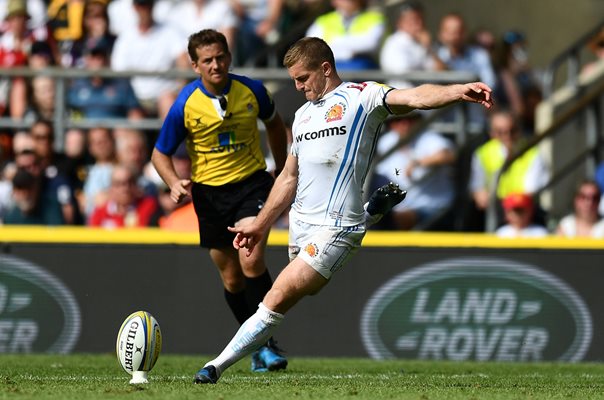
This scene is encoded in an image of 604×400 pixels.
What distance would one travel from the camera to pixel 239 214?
392 inches

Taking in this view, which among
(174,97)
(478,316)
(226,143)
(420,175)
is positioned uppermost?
(174,97)

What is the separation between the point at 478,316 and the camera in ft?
40.3

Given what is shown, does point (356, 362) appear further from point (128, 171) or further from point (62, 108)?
point (62, 108)

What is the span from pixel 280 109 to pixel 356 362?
409cm

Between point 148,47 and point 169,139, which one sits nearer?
point 169,139

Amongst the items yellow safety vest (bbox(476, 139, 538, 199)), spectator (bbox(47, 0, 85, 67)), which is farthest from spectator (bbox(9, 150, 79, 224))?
yellow safety vest (bbox(476, 139, 538, 199))

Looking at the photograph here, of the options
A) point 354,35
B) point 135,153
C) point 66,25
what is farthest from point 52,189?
point 354,35

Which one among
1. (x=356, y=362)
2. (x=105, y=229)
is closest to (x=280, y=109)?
(x=105, y=229)

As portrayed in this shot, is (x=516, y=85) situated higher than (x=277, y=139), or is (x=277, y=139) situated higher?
(x=516, y=85)

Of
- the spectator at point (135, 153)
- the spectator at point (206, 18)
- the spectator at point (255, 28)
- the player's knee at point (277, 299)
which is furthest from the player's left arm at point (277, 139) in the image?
the spectator at point (255, 28)

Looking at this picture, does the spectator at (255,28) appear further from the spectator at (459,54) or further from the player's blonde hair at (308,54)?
the player's blonde hair at (308,54)

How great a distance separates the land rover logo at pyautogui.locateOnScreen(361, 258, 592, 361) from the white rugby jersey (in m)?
3.98

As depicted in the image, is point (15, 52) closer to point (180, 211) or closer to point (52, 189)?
point (52, 189)

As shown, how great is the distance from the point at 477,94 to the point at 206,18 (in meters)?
8.79
